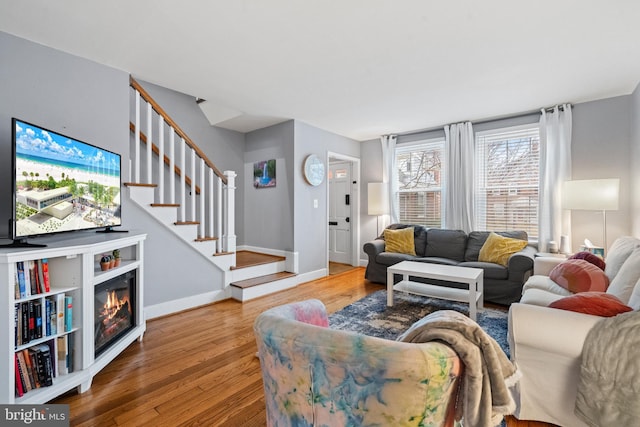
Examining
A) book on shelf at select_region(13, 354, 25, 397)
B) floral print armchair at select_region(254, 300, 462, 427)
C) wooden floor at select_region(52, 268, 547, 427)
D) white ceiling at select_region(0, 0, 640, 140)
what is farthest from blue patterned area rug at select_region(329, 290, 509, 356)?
white ceiling at select_region(0, 0, 640, 140)

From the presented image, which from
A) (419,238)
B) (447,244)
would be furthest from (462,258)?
(419,238)

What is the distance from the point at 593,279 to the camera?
226 centimetres

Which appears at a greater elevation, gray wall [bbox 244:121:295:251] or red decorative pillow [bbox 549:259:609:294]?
gray wall [bbox 244:121:295:251]

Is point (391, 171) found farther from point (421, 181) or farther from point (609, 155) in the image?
point (609, 155)

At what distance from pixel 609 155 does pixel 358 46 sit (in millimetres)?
3445

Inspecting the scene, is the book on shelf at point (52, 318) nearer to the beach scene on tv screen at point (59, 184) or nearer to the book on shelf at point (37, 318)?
the book on shelf at point (37, 318)

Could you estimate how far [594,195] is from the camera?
306cm

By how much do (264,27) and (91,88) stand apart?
1739mm

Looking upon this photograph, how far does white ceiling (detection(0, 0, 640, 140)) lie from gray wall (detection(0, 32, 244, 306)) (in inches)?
6.4

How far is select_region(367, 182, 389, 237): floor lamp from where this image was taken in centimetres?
507

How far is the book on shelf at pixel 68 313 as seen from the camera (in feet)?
5.76

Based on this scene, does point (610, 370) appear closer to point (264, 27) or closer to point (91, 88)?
point (264, 27)

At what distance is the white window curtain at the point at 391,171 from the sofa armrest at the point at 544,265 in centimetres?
231

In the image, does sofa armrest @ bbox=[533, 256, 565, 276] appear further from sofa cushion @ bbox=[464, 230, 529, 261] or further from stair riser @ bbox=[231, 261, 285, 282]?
stair riser @ bbox=[231, 261, 285, 282]
